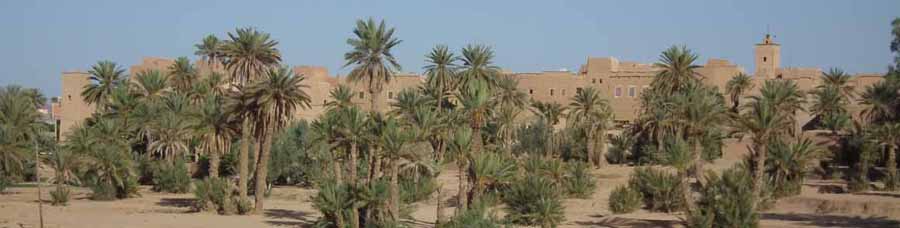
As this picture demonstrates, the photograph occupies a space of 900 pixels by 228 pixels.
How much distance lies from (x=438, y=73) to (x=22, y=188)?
17.9 metres

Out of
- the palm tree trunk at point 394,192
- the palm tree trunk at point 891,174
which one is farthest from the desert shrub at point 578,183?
the palm tree trunk at point 394,192

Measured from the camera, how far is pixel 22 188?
45.1 meters

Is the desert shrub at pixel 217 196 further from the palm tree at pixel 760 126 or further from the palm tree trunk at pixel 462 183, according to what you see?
the palm tree at pixel 760 126

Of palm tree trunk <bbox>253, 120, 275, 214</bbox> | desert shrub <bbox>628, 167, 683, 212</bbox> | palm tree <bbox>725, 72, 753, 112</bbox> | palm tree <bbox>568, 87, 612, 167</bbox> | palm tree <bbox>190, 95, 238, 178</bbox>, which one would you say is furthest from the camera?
palm tree <bbox>725, 72, 753, 112</bbox>

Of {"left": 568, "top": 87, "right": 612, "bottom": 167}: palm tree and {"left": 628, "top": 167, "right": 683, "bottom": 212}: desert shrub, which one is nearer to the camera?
{"left": 628, "top": 167, "right": 683, "bottom": 212}: desert shrub

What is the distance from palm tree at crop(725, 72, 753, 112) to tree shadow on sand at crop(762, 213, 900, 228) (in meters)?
A: 22.5

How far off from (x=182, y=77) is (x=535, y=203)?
27883 mm

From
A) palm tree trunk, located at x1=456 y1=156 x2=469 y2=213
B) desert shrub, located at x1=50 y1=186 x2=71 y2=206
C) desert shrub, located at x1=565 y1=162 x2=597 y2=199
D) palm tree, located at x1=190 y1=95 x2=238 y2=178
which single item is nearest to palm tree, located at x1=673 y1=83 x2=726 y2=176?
palm tree trunk, located at x1=456 y1=156 x2=469 y2=213

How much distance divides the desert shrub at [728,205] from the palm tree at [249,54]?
17.1 metres

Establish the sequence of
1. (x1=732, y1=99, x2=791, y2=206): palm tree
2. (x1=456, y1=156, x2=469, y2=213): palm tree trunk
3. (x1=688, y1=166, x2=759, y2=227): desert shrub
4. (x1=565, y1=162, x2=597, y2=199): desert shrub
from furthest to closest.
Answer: (x1=565, y1=162, x2=597, y2=199): desert shrub → (x1=732, y1=99, x2=791, y2=206): palm tree → (x1=456, y1=156, x2=469, y2=213): palm tree trunk → (x1=688, y1=166, x2=759, y2=227): desert shrub

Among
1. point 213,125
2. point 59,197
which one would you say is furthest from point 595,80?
point 59,197

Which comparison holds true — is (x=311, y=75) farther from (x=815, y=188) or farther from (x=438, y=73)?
(x=815, y=188)

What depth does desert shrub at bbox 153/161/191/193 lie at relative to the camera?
143ft

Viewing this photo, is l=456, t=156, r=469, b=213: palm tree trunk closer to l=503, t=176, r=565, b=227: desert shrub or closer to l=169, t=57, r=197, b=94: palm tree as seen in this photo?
l=503, t=176, r=565, b=227: desert shrub
